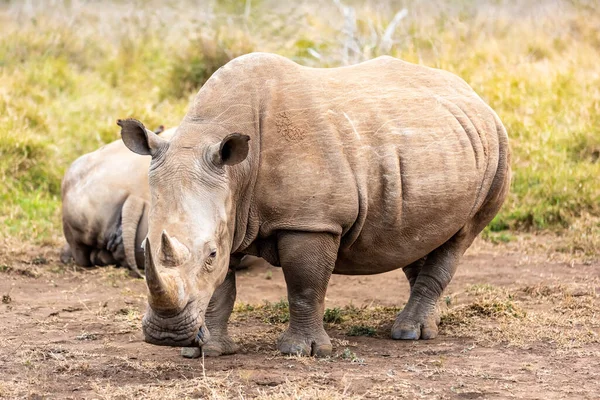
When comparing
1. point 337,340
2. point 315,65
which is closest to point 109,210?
point 337,340

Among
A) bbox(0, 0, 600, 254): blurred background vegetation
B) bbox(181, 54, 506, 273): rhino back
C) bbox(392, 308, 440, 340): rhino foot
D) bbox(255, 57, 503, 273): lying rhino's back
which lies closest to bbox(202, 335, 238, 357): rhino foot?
bbox(181, 54, 506, 273): rhino back

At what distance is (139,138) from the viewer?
533 cm

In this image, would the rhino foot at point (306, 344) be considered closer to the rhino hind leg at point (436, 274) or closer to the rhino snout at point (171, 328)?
the rhino hind leg at point (436, 274)

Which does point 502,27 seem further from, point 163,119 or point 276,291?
point 276,291

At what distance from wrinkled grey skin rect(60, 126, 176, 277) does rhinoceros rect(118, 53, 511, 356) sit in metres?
2.53

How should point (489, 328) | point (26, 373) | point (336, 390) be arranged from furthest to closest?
point (489, 328) < point (26, 373) < point (336, 390)

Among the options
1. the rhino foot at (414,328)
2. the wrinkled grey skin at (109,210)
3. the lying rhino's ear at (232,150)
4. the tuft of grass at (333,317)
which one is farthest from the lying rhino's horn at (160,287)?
the wrinkled grey skin at (109,210)

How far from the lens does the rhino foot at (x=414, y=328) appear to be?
6395 mm

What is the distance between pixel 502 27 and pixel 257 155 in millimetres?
11133

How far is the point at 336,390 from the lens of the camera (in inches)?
194

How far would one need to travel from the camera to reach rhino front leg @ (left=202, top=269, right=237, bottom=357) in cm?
582

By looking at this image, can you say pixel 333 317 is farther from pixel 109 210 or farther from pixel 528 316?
pixel 109 210

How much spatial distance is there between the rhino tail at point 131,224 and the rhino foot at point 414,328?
2.68 meters

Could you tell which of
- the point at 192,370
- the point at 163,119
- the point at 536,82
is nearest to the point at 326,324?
the point at 192,370
